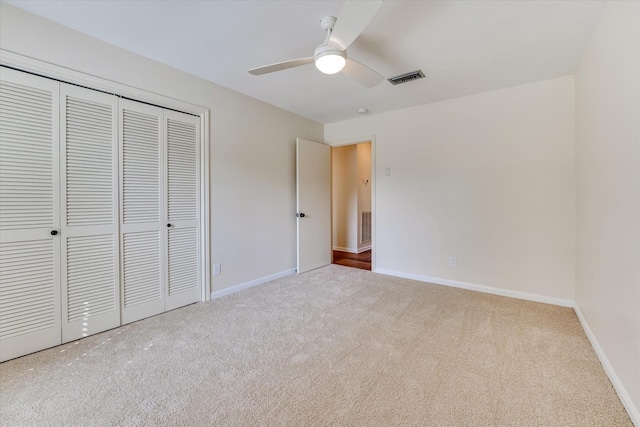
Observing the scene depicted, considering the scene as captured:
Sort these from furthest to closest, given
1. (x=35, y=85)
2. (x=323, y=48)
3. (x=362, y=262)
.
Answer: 1. (x=362, y=262)
2. (x=35, y=85)
3. (x=323, y=48)

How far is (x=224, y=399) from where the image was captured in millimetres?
1482

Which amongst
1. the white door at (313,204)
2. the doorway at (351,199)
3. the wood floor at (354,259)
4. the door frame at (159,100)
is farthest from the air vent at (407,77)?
the doorway at (351,199)

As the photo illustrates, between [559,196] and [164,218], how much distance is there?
13.0 feet

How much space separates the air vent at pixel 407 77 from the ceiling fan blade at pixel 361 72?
697 millimetres

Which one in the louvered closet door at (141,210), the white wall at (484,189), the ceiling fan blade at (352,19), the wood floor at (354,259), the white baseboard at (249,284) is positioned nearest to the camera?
the ceiling fan blade at (352,19)

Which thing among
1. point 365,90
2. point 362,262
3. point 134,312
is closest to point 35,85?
point 134,312

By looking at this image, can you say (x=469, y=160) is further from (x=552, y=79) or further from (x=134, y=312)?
(x=134, y=312)

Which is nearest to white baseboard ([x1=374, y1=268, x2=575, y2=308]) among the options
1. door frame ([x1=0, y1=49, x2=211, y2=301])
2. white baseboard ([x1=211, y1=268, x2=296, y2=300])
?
white baseboard ([x1=211, y1=268, x2=296, y2=300])

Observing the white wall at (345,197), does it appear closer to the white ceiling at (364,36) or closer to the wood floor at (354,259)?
the wood floor at (354,259)

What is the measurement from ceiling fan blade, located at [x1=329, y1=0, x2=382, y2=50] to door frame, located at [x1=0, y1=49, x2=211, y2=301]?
175 cm

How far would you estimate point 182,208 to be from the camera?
108 inches

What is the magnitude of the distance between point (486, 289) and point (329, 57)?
9.96 ft

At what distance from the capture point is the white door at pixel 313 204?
3.95 meters

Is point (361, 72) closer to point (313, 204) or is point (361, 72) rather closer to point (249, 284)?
point (313, 204)
